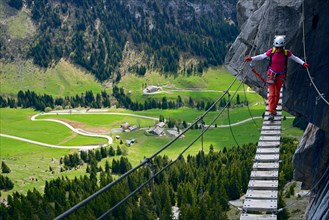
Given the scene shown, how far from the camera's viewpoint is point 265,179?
1958cm

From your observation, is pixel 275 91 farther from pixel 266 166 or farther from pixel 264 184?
pixel 264 184

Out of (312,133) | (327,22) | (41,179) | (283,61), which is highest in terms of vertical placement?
(327,22)

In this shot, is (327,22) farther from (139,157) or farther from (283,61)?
(139,157)

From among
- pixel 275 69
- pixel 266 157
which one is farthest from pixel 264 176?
pixel 275 69

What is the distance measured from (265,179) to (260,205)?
6.74 ft

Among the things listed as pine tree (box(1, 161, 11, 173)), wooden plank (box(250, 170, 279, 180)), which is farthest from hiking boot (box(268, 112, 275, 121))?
pine tree (box(1, 161, 11, 173))

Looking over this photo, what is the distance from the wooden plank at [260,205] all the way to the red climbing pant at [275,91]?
7400mm

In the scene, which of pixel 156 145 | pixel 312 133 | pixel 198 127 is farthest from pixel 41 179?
pixel 312 133

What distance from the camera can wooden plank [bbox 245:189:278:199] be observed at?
59.9 ft

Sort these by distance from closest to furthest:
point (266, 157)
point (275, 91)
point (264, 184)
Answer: point (264, 184)
point (266, 157)
point (275, 91)

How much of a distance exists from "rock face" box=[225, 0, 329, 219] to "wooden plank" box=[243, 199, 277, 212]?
5747mm

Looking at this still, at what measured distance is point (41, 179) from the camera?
108 meters

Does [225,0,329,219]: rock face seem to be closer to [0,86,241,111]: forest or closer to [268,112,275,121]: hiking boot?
[268,112,275,121]: hiking boot

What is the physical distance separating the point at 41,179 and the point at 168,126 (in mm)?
54213
